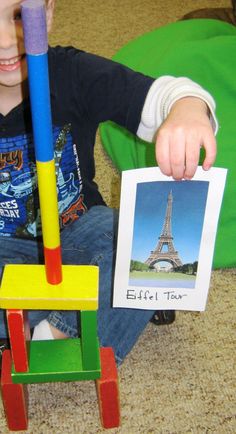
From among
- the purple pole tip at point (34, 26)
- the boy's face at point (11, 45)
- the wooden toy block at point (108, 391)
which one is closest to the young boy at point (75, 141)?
the boy's face at point (11, 45)

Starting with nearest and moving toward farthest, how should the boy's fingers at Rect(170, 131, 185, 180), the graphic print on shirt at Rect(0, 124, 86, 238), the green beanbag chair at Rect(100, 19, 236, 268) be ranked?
the boy's fingers at Rect(170, 131, 185, 180), the graphic print on shirt at Rect(0, 124, 86, 238), the green beanbag chair at Rect(100, 19, 236, 268)

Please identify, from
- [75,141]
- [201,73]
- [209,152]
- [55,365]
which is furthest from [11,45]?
[201,73]

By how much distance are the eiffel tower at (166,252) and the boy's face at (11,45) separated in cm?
29

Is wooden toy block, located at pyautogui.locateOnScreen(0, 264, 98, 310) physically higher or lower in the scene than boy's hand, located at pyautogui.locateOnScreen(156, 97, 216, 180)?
lower

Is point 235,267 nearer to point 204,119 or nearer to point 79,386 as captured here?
point 79,386

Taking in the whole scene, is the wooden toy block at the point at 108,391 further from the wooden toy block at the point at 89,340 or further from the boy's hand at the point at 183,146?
the boy's hand at the point at 183,146

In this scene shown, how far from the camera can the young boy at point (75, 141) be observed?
29.9 inches

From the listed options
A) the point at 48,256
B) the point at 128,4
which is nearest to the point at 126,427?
the point at 48,256

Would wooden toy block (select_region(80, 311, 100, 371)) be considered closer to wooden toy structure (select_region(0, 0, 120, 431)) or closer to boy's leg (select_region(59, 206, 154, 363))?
wooden toy structure (select_region(0, 0, 120, 431))

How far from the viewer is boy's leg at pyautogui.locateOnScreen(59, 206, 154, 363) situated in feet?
2.96

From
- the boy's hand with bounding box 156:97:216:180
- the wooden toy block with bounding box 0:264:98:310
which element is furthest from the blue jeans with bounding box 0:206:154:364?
the boy's hand with bounding box 156:97:216:180

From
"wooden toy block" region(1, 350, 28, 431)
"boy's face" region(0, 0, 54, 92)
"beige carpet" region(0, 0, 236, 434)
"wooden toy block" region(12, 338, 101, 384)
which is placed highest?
"boy's face" region(0, 0, 54, 92)

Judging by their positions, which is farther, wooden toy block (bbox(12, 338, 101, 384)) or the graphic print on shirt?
the graphic print on shirt

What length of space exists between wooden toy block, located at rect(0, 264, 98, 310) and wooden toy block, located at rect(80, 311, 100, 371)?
22mm
